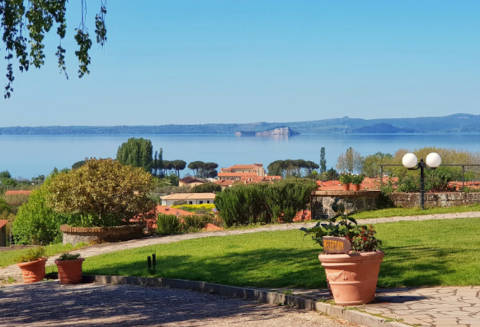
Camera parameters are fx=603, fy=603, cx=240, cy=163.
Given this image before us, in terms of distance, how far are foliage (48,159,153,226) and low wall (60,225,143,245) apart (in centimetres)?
49

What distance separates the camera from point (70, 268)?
12.7m

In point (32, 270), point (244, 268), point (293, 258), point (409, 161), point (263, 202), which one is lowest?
point (32, 270)

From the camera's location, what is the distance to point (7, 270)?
15805 millimetres

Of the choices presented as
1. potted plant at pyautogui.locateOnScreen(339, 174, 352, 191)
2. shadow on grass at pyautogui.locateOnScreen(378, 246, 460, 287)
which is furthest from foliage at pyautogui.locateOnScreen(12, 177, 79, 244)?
shadow on grass at pyautogui.locateOnScreen(378, 246, 460, 287)

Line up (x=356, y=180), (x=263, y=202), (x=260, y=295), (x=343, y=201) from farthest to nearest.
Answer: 1. (x=263, y=202)
2. (x=356, y=180)
3. (x=343, y=201)
4. (x=260, y=295)

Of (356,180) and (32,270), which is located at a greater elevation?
(356,180)

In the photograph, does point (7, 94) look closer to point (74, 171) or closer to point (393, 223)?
point (74, 171)

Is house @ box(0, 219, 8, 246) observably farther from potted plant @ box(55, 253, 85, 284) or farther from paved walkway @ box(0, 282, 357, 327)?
paved walkway @ box(0, 282, 357, 327)

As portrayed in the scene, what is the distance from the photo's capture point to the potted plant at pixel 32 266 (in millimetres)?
13727

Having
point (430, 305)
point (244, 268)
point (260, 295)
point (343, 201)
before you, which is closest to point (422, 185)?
point (343, 201)

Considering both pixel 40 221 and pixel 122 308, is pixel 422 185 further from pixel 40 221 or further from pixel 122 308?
pixel 40 221

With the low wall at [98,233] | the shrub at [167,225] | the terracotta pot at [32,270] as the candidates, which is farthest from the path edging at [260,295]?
the shrub at [167,225]

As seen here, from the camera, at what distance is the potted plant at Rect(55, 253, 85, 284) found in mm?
12656

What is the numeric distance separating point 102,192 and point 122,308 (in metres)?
9.84
